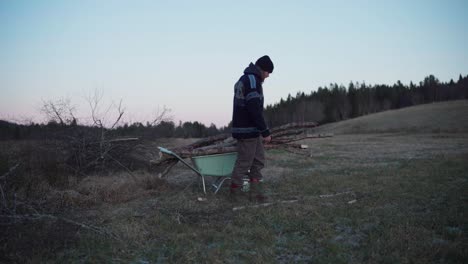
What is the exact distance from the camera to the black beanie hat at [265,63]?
4691 mm

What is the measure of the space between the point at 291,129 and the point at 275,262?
144 inches

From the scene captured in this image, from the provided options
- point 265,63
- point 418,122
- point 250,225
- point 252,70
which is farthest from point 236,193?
point 418,122

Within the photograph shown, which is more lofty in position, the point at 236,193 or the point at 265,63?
the point at 265,63

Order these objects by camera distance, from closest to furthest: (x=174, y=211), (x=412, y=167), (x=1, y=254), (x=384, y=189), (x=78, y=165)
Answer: (x=1, y=254), (x=174, y=211), (x=384, y=189), (x=78, y=165), (x=412, y=167)

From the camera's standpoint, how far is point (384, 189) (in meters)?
5.13

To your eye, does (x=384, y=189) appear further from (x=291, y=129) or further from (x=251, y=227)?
(x=251, y=227)

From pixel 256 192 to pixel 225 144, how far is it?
4.49ft

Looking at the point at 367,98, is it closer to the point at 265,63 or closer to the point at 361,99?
the point at 361,99

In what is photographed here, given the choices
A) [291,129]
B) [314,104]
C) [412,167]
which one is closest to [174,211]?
[291,129]

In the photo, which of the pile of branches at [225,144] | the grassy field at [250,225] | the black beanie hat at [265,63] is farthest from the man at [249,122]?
the pile of branches at [225,144]

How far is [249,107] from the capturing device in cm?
452

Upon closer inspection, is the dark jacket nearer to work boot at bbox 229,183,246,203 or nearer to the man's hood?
the man's hood

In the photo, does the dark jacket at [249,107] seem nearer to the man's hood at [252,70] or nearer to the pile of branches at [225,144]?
the man's hood at [252,70]

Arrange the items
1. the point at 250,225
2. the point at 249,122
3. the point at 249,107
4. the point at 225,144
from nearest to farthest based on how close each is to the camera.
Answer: the point at 250,225 < the point at 249,107 < the point at 249,122 < the point at 225,144
